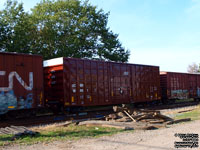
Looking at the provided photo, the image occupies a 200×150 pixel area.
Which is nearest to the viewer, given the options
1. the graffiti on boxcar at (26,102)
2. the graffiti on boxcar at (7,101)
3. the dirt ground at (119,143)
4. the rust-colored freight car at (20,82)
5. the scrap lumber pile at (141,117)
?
the dirt ground at (119,143)

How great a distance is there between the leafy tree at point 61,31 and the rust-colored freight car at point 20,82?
10.8 metres

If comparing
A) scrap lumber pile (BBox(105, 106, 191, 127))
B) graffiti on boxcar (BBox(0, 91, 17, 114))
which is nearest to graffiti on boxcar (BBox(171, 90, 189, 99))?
scrap lumber pile (BBox(105, 106, 191, 127))

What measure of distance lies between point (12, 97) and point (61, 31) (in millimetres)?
16722

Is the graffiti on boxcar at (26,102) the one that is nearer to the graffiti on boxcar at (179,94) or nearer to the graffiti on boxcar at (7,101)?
the graffiti on boxcar at (7,101)

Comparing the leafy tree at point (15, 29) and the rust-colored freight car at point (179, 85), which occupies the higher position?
the leafy tree at point (15, 29)

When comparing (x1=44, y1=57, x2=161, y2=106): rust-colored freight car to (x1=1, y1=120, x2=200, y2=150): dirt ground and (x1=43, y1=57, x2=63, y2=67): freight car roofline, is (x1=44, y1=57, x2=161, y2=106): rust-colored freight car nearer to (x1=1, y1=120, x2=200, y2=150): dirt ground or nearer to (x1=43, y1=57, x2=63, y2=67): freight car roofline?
(x1=43, y1=57, x2=63, y2=67): freight car roofline

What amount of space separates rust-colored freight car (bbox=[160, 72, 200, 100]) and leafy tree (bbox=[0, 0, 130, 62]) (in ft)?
28.7

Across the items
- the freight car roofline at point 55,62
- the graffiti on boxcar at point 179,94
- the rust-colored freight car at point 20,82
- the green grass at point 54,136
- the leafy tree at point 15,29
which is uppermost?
the leafy tree at point 15,29

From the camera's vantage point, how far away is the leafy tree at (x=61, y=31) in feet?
77.8

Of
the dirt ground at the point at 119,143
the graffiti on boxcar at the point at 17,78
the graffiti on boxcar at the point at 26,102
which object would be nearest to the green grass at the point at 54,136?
the dirt ground at the point at 119,143

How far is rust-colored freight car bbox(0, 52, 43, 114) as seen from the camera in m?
11.6

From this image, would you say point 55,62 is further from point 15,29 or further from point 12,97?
point 15,29

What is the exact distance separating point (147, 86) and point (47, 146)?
14710mm

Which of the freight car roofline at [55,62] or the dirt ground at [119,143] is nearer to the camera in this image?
the dirt ground at [119,143]
